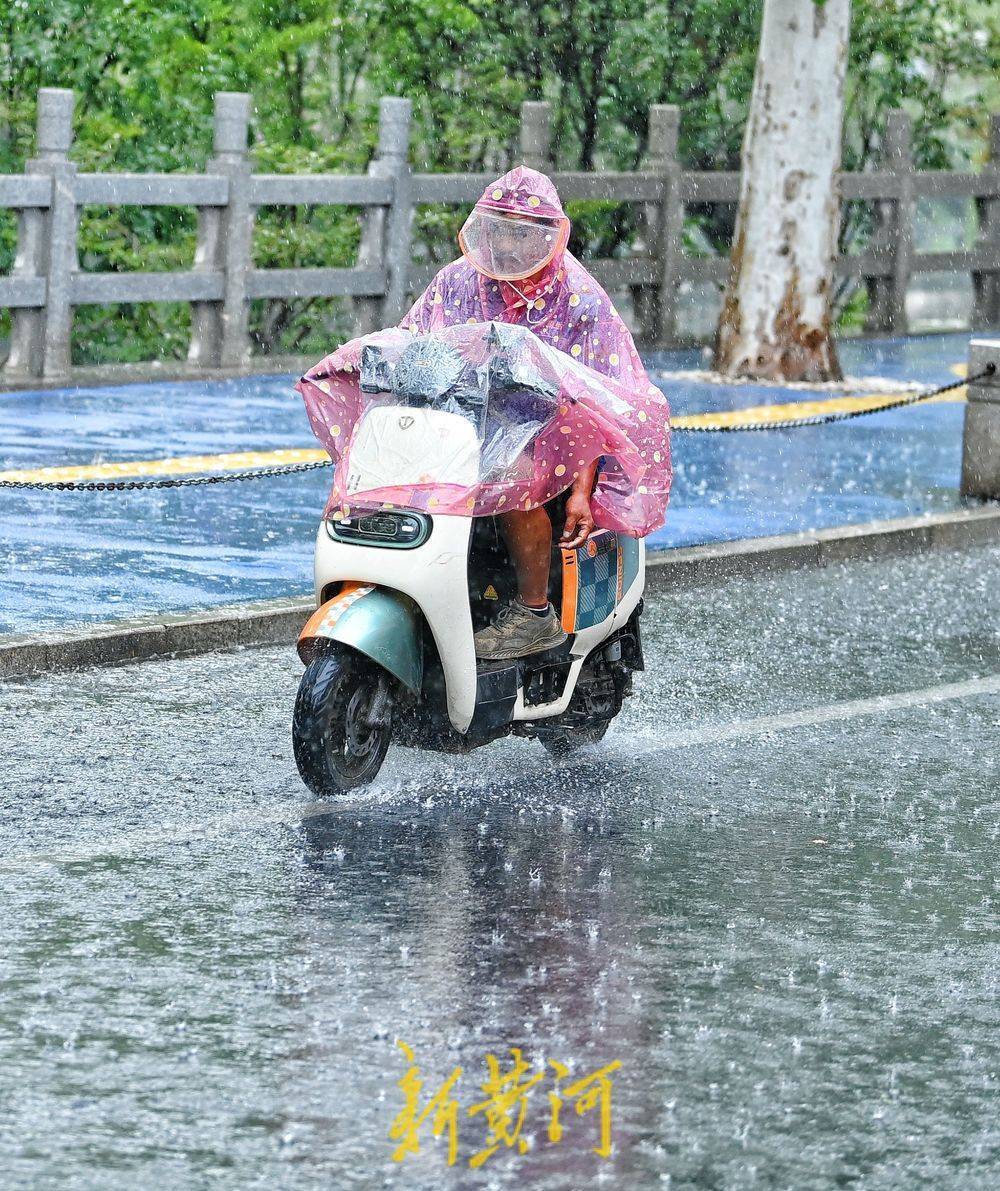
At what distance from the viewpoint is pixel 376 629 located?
689 centimetres

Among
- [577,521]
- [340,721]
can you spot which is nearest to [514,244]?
[577,521]

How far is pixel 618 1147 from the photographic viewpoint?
4.63 metres

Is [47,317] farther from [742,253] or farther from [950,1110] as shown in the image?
[950,1110]

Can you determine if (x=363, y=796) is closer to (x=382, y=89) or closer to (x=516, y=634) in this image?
(x=516, y=634)

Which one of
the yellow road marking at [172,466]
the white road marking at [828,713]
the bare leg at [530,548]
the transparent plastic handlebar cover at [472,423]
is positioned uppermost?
the transparent plastic handlebar cover at [472,423]

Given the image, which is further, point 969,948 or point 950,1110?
point 969,948

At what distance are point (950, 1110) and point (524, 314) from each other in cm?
322

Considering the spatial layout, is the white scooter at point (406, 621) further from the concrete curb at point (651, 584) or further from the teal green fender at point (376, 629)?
the concrete curb at point (651, 584)

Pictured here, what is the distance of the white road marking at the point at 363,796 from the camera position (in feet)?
21.2

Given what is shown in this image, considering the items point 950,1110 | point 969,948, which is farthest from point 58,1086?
point 969,948

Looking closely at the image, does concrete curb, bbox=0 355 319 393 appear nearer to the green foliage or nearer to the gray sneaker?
the green foliage

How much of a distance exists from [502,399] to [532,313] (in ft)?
1.54

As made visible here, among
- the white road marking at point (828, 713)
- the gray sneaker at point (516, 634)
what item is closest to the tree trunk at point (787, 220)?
the white road marking at point (828, 713)

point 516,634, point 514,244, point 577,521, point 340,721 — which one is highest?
point 514,244
